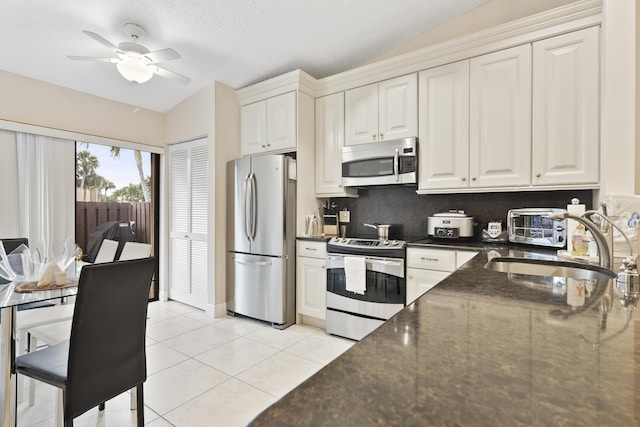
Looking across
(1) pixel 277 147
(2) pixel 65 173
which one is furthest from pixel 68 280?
(1) pixel 277 147

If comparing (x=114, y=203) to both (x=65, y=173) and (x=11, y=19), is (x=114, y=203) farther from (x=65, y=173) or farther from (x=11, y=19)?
(x=11, y=19)

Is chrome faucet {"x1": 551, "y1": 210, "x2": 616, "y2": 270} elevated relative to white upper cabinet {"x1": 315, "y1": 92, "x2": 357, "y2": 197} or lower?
lower

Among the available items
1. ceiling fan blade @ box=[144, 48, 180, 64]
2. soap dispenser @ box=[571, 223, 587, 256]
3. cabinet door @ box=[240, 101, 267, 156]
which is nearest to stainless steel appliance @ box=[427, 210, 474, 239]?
soap dispenser @ box=[571, 223, 587, 256]

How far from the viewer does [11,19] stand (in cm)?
249

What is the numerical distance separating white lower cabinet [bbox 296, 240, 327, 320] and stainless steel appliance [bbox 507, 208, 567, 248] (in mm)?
A: 1653

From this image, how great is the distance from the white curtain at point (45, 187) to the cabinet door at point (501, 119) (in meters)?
3.94

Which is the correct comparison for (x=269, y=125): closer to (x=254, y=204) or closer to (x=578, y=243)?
(x=254, y=204)

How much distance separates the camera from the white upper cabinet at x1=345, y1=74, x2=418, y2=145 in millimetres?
2996

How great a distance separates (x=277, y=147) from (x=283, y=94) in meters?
0.58

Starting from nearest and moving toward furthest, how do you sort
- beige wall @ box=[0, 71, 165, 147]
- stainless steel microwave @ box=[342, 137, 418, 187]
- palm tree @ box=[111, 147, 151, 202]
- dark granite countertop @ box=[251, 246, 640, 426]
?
dark granite countertop @ box=[251, 246, 640, 426] < stainless steel microwave @ box=[342, 137, 418, 187] < beige wall @ box=[0, 71, 165, 147] < palm tree @ box=[111, 147, 151, 202]

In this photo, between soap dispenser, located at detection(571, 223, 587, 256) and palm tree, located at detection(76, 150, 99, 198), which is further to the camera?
palm tree, located at detection(76, 150, 99, 198)

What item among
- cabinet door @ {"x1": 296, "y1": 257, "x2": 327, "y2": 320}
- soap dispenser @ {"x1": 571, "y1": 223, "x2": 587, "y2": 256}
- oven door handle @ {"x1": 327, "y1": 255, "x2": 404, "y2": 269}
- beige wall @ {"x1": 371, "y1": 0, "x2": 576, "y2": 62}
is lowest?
cabinet door @ {"x1": 296, "y1": 257, "x2": 327, "y2": 320}

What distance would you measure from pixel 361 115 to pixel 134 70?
80.1 inches

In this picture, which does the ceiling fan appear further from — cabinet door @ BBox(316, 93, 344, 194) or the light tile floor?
the light tile floor
